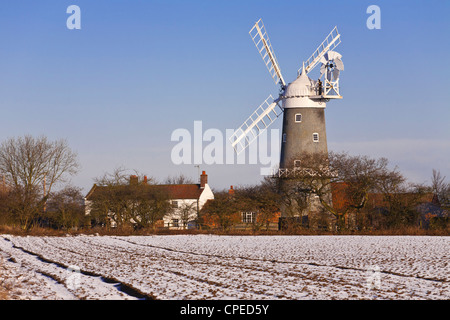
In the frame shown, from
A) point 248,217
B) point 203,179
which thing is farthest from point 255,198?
point 203,179

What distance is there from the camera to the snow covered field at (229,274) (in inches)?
555

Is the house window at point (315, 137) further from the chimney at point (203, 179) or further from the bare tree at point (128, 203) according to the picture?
the chimney at point (203, 179)

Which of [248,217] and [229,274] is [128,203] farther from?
[229,274]

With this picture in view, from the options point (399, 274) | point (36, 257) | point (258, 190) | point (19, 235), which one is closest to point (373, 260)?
point (399, 274)

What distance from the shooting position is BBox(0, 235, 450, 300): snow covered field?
14.1 metres

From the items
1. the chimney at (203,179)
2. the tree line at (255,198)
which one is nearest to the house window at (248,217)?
the tree line at (255,198)

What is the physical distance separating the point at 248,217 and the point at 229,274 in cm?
2908

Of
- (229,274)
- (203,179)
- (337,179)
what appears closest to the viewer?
(229,274)

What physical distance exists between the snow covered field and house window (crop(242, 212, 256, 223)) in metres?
18.3

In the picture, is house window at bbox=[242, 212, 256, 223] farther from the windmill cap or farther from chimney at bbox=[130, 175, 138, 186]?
the windmill cap

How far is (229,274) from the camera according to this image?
18.0 metres

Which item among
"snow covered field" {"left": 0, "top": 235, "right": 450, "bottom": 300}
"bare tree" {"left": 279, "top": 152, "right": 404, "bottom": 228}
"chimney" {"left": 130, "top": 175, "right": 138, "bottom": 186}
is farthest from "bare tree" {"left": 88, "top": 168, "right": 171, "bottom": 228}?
"snow covered field" {"left": 0, "top": 235, "right": 450, "bottom": 300}

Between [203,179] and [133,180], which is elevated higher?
[203,179]
